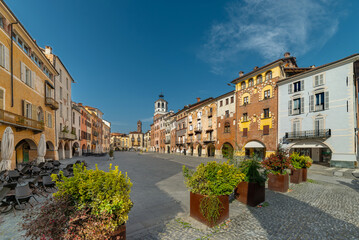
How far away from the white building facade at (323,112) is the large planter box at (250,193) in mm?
17903

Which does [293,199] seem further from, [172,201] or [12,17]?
[12,17]

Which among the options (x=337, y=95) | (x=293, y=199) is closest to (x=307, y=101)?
(x=337, y=95)

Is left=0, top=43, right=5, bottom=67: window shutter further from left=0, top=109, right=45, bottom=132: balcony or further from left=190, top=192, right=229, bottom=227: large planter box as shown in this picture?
left=190, top=192, right=229, bottom=227: large planter box

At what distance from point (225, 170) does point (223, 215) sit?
3.93ft

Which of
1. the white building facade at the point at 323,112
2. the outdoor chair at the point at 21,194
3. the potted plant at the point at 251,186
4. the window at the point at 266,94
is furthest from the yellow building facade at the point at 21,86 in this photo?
the white building facade at the point at 323,112

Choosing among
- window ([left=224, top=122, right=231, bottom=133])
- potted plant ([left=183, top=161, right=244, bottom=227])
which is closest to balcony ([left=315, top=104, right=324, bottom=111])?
window ([left=224, top=122, right=231, bottom=133])

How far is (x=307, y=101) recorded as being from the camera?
2094 cm

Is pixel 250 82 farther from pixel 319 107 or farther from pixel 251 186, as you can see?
pixel 251 186

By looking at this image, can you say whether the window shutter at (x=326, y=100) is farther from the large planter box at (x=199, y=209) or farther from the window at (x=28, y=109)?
the window at (x=28, y=109)

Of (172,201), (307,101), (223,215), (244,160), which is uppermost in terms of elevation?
(307,101)

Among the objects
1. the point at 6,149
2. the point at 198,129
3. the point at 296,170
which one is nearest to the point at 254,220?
the point at 296,170

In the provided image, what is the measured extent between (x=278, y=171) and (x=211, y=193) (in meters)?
5.03

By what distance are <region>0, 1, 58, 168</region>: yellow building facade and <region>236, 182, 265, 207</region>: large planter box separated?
15189 millimetres

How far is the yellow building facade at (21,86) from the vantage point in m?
12.7
